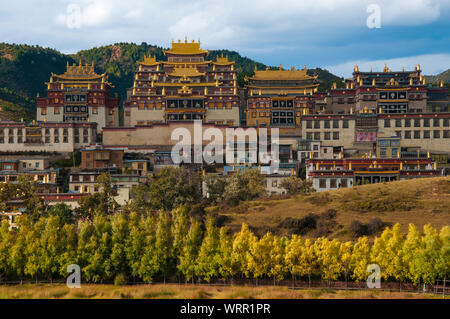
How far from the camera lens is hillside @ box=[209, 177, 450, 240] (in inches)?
2537

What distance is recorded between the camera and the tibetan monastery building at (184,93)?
114 metres

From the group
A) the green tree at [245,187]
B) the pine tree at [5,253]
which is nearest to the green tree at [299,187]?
the green tree at [245,187]

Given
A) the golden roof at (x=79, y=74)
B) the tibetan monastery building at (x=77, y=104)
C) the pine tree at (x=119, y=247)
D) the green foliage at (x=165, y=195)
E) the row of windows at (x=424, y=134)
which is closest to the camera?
the pine tree at (x=119, y=247)

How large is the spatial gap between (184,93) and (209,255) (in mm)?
66158

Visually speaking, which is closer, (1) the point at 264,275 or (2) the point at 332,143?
(1) the point at 264,275

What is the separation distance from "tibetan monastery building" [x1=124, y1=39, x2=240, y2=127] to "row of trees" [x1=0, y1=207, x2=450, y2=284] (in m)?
56.3

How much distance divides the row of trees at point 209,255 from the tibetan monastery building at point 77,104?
6447cm

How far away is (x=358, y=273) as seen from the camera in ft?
161

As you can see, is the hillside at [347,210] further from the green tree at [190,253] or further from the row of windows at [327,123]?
the row of windows at [327,123]

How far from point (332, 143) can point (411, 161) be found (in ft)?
60.7

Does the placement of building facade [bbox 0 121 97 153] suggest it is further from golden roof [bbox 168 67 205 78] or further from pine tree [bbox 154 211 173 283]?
pine tree [bbox 154 211 173 283]
